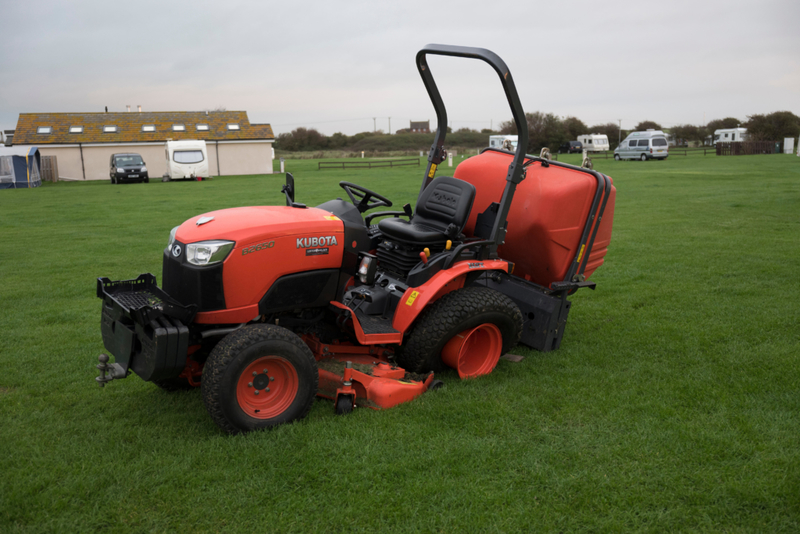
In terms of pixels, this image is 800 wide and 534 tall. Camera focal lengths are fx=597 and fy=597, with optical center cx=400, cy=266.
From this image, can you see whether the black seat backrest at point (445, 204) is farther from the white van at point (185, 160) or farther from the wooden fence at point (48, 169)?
the wooden fence at point (48, 169)

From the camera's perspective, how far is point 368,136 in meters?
78.1

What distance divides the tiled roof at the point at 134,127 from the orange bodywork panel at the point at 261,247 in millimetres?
34881

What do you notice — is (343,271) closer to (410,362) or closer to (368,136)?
(410,362)

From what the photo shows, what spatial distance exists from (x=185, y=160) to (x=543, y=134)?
1653 inches

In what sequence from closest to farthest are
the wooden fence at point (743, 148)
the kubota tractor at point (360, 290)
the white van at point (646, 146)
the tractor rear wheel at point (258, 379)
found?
the tractor rear wheel at point (258, 379) → the kubota tractor at point (360, 290) → the white van at point (646, 146) → the wooden fence at point (743, 148)

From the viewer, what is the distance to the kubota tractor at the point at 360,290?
3434mm

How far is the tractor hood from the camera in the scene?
3.53m

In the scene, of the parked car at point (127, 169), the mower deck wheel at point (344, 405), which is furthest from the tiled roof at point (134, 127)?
the mower deck wheel at point (344, 405)

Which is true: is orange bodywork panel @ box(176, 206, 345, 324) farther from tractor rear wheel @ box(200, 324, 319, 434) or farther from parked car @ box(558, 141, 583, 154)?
parked car @ box(558, 141, 583, 154)

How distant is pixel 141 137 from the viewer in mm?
35781

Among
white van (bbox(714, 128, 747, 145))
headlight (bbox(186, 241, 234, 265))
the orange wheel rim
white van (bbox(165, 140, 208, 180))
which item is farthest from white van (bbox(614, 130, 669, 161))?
headlight (bbox(186, 241, 234, 265))

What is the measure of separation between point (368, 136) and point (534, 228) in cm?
7534

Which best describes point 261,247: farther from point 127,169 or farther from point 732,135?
point 732,135

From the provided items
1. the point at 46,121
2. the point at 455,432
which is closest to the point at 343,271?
the point at 455,432
